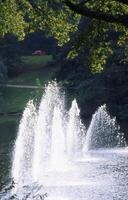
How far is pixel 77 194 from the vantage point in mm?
21703

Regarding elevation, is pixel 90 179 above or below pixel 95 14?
below

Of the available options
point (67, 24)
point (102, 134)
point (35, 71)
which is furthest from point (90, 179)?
point (35, 71)

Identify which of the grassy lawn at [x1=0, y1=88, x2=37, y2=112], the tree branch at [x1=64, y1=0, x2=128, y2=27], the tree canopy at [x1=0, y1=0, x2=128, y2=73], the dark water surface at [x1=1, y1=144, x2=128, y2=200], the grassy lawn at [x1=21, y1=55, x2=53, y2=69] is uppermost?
the grassy lawn at [x1=21, y1=55, x2=53, y2=69]

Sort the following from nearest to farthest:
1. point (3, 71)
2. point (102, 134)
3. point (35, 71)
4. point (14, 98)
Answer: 1. point (102, 134)
2. point (14, 98)
3. point (3, 71)
4. point (35, 71)

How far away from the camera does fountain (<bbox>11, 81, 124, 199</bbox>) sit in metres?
25.8

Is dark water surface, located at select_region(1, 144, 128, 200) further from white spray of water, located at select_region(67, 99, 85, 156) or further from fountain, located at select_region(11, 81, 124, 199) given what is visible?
white spray of water, located at select_region(67, 99, 85, 156)

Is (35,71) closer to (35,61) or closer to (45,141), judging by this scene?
→ (35,61)

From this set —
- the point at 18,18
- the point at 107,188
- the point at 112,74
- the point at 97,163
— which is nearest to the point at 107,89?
the point at 112,74

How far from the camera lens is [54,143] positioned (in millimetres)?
37094

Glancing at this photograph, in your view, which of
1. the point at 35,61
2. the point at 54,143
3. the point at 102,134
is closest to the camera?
the point at 54,143

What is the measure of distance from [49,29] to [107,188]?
989cm

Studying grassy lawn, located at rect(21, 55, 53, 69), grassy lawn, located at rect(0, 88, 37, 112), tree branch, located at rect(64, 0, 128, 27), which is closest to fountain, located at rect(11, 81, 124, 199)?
tree branch, located at rect(64, 0, 128, 27)

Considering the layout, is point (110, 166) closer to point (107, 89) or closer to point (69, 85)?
point (107, 89)

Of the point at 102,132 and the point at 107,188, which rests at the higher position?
the point at 102,132
